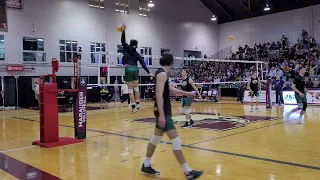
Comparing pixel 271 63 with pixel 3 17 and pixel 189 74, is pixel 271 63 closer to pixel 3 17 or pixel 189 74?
pixel 189 74

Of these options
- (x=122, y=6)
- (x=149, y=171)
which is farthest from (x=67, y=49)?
(x=149, y=171)

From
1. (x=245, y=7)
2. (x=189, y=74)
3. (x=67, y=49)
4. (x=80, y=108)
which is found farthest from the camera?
(x=245, y=7)

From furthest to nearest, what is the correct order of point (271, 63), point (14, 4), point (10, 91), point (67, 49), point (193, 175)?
1. point (271, 63)
2. point (67, 49)
3. point (14, 4)
4. point (10, 91)
5. point (193, 175)

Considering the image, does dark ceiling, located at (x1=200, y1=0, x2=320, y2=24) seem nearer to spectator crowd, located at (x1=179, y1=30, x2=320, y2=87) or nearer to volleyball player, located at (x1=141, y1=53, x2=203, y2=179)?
spectator crowd, located at (x1=179, y1=30, x2=320, y2=87)

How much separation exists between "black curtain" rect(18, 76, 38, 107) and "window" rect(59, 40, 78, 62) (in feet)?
9.75

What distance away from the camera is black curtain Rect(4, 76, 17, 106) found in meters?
20.4

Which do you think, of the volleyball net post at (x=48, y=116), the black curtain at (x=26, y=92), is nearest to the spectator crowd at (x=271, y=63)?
the black curtain at (x=26, y=92)

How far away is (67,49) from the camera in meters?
23.2

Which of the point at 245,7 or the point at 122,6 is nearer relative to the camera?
the point at 122,6

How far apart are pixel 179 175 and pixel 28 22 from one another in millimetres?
20350

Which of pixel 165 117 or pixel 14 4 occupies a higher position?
pixel 14 4

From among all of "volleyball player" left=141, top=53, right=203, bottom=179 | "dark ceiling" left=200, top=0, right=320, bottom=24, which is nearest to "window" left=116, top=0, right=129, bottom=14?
"dark ceiling" left=200, top=0, right=320, bottom=24

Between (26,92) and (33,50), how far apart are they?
9.91 feet

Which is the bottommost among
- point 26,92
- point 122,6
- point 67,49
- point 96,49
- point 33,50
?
point 26,92
